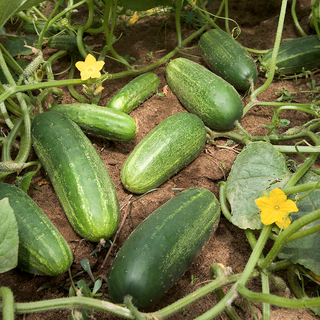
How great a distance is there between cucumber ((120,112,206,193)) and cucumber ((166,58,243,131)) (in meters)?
0.15

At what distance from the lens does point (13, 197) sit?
1.57 meters

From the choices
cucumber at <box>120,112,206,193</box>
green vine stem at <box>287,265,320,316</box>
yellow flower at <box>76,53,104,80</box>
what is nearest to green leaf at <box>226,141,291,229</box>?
green vine stem at <box>287,265,320,316</box>

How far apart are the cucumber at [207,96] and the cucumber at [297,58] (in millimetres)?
607

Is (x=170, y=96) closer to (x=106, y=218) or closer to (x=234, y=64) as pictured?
(x=234, y=64)

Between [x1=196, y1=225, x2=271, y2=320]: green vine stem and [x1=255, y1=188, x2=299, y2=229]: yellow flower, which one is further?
[x1=255, y1=188, x2=299, y2=229]: yellow flower

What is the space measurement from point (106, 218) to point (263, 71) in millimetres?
1968

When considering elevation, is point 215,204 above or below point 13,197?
below

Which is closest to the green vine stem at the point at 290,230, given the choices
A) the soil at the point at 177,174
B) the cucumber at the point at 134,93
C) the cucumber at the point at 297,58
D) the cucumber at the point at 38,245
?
the soil at the point at 177,174

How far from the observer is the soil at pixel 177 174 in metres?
1.52

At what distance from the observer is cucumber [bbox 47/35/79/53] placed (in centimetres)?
254

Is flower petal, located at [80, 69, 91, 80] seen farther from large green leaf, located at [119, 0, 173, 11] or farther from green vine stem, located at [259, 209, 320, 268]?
green vine stem, located at [259, 209, 320, 268]

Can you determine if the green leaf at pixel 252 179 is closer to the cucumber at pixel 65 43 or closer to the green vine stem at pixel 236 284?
the green vine stem at pixel 236 284

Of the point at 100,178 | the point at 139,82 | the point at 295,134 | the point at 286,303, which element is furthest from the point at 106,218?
the point at 295,134

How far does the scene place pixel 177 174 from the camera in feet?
6.87
